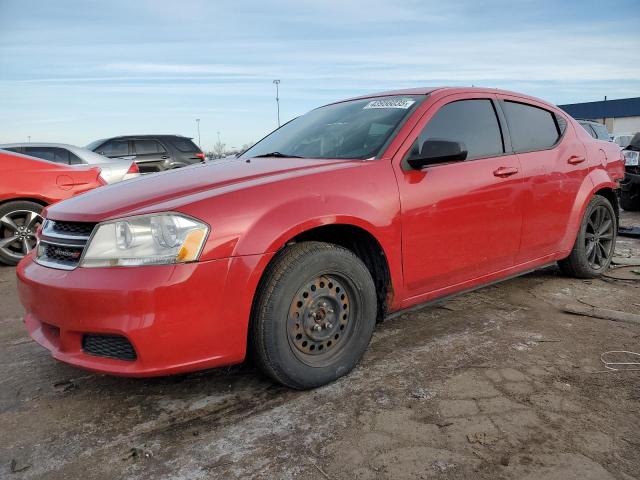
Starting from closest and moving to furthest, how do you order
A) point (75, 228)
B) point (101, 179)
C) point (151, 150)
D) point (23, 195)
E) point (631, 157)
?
point (75, 228)
point (23, 195)
point (101, 179)
point (631, 157)
point (151, 150)

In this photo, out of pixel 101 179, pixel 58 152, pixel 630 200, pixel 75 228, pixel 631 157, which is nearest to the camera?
pixel 75 228

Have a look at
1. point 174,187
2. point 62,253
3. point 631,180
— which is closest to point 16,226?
point 62,253

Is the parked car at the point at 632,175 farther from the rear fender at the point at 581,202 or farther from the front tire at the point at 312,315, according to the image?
the front tire at the point at 312,315

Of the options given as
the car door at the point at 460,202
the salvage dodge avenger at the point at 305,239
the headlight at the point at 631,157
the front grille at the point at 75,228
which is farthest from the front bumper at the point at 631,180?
the front grille at the point at 75,228

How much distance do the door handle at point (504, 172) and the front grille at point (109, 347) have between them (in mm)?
2458

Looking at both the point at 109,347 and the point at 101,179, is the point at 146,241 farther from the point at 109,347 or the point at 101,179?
the point at 101,179

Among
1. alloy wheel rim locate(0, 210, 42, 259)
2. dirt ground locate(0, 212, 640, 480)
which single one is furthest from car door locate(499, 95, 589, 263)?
alloy wheel rim locate(0, 210, 42, 259)

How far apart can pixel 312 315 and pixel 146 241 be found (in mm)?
876

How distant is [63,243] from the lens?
246cm

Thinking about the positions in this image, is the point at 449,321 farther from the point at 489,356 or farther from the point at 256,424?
the point at 256,424

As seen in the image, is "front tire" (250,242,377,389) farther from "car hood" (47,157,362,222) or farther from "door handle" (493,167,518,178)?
"door handle" (493,167,518,178)

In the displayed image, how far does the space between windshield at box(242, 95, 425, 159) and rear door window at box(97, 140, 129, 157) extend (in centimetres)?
881

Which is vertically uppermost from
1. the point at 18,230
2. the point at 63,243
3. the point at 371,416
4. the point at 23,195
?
the point at 23,195

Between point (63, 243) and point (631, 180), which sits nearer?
point (63, 243)
